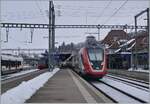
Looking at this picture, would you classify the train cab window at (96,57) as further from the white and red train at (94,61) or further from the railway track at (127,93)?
the railway track at (127,93)

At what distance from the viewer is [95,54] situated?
107ft

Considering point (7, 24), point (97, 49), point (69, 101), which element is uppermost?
point (7, 24)

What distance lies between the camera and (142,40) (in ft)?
282

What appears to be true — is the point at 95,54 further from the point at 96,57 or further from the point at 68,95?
the point at 68,95

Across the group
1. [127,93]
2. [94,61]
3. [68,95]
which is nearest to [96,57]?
[94,61]

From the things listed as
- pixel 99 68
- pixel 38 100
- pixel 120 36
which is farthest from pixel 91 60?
pixel 120 36

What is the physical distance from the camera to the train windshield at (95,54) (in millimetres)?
32312

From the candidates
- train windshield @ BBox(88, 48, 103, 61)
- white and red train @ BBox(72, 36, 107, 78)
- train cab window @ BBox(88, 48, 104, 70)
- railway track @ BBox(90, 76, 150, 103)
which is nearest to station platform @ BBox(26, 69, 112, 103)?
railway track @ BBox(90, 76, 150, 103)

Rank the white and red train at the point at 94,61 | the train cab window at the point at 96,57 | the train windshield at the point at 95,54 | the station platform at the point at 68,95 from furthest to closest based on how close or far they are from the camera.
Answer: the train windshield at the point at 95,54 → the train cab window at the point at 96,57 → the white and red train at the point at 94,61 → the station platform at the point at 68,95

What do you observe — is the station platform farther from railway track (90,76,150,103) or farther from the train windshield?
the train windshield

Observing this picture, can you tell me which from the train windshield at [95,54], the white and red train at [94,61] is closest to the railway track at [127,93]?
the white and red train at [94,61]

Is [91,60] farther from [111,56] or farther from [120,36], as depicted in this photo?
[120,36]

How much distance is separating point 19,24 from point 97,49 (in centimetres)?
2244

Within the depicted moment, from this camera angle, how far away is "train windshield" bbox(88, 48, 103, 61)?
3231 centimetres
